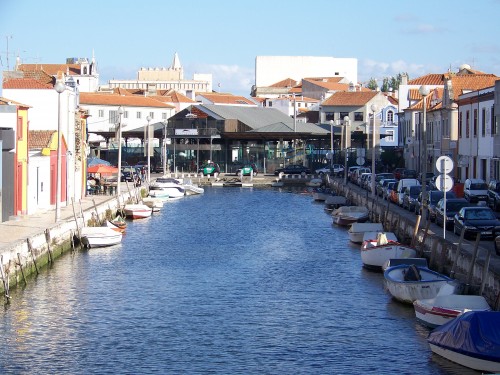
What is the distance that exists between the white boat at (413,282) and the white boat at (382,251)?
5.36m

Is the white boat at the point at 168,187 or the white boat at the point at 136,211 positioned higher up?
the white boat at the point at 168,187

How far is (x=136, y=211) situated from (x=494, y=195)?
2288 cm

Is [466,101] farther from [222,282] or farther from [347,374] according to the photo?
[347,374]

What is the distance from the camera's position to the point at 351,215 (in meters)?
61.1

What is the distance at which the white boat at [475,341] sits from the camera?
75.2 ft

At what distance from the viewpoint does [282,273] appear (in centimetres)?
4156

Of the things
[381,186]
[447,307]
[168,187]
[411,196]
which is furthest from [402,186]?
[447,307]

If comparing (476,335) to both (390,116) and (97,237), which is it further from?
(390,116)

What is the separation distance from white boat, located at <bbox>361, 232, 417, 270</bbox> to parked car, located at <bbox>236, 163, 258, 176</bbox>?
6377 centimetres

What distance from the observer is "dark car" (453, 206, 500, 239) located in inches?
1640

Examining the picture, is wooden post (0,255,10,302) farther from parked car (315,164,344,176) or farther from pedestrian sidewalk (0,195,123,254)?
parked car (315,164,344,176)

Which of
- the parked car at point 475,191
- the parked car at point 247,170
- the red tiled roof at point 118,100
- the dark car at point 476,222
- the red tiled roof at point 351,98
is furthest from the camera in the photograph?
the red tiled roof at point 118,100

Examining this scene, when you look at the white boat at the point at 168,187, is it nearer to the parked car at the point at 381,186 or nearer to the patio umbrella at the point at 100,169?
the patio umbrella at the point at 100,169

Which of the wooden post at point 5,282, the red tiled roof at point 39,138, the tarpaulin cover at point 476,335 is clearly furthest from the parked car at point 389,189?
the tarpaulin cover at point 476,335
